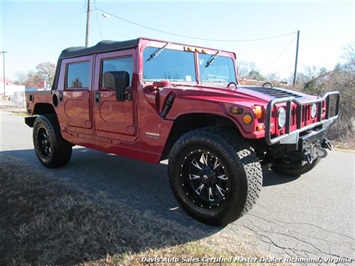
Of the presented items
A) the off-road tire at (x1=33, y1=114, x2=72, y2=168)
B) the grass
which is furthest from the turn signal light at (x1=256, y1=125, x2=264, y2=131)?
the off-road tire at (x1=33, y1=114, x2=72, y2=168)

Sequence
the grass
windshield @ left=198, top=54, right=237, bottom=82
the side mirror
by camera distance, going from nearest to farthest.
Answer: the grass, the side mirror, windshield @ left=198, top=54, right=237, bottom=82

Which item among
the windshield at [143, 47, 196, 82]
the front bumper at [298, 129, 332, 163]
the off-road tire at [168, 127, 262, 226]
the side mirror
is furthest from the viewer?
the windshield at [143, 47, 196, 82]

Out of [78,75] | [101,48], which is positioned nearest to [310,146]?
[101,48]

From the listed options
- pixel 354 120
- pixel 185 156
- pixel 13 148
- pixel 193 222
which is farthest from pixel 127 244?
pixel 354 120

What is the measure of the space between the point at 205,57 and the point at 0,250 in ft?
11.8

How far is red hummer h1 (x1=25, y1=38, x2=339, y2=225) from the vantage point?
2.90 metres

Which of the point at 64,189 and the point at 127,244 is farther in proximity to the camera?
the point at 64,189

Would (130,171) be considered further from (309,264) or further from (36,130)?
(309,264)

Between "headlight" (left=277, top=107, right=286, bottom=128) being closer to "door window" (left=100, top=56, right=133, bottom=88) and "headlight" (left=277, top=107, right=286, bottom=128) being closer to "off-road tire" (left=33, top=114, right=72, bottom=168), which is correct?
"door window" (left=100, top=56, right=133, bottom=88)

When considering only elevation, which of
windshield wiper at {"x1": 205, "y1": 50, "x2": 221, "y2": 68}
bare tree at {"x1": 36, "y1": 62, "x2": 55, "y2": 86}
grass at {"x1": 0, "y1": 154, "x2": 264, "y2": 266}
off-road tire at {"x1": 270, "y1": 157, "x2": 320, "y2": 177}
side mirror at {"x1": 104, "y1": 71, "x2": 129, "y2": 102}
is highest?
bare tree at {"x1": 36, "y1": 62, "x2": 55, "y2": 86}

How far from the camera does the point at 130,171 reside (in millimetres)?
5172

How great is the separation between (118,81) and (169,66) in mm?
815

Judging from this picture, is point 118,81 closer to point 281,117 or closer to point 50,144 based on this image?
point 281,117

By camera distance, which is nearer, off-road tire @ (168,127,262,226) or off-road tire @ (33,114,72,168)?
off-road tire @ (168,127,262,226)
